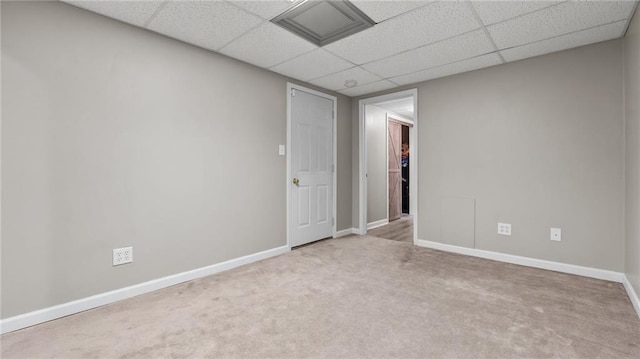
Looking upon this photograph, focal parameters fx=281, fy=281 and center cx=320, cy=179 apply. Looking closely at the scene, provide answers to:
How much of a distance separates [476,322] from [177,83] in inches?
124

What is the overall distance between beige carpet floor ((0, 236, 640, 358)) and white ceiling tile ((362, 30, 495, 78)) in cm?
228

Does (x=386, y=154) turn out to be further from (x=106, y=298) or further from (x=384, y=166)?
(x=106, y=298)

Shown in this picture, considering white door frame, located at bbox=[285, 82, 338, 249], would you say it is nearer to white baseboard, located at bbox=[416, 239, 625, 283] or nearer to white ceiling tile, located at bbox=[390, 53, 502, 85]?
white ceiling tile, located at bbox=[390, 53, 502, 85]

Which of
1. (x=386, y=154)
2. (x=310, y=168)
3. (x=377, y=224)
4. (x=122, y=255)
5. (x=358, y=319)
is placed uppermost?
(x=386, y=154)

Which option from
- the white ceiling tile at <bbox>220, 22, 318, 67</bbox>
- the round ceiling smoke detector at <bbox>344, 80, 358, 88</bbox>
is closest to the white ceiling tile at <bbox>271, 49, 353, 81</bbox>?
the white ceiling tile at <bbox>220, 22, 318, 67</bbox>

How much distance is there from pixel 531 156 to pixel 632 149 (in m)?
0.83

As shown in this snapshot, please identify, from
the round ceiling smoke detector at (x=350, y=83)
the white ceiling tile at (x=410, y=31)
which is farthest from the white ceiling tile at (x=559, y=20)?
the round ceiling smoke detector at (x=350, y=83)

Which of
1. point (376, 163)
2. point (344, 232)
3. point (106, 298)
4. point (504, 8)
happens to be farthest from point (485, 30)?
point (106, 298)

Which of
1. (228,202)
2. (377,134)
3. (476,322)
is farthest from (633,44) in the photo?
(228,202)

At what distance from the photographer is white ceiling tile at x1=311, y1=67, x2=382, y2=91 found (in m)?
3.52

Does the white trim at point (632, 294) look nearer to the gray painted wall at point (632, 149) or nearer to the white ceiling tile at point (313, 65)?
the gray painted wall at point (632, 149)

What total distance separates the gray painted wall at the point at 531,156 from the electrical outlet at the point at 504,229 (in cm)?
6

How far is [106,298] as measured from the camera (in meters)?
2.24

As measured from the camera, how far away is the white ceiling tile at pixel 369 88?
13.0ft
